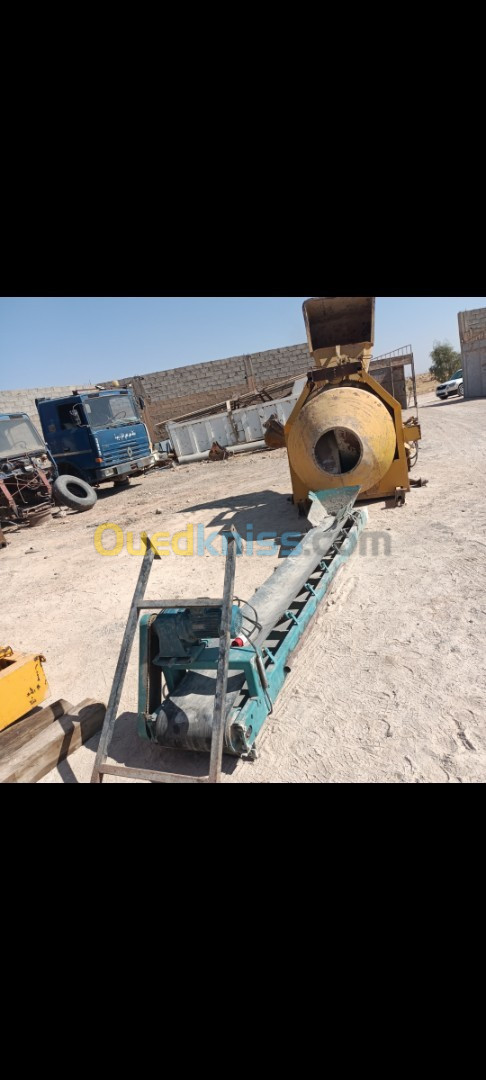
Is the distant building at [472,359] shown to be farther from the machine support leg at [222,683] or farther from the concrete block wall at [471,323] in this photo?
the machine support leg at [222,683]

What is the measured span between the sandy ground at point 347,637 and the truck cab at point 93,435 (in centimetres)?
341

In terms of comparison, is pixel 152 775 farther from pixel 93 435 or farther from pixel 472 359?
pixel 472 359

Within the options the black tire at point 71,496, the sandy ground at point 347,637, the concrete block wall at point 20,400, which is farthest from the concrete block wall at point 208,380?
the sandy ground at point 347,637

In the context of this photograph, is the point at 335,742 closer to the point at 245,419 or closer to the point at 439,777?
the point at 439,777

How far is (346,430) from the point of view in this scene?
584 cm

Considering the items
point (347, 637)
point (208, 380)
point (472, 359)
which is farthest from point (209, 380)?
point (347, 637)

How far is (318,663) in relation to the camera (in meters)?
3.35

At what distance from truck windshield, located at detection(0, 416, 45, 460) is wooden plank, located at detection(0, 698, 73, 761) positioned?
7675mm

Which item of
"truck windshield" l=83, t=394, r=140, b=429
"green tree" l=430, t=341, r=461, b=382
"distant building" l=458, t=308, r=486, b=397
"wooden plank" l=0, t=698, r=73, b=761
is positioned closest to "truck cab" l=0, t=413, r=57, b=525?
"truck windshield" l=83, t=394, r=140, b=429

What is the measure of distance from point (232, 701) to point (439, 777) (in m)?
1.05

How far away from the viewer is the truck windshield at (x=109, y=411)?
436 inches

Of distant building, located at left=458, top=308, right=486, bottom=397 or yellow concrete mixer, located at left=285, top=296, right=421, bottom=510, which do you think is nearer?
yellow concrete mixer, located at left=285, top=296, right=421, bottom=510

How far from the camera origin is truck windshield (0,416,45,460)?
31.9 ft

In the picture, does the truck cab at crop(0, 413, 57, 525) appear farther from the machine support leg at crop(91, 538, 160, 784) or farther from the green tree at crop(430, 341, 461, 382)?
the green tree at crop(430, 341, 461, 382)
